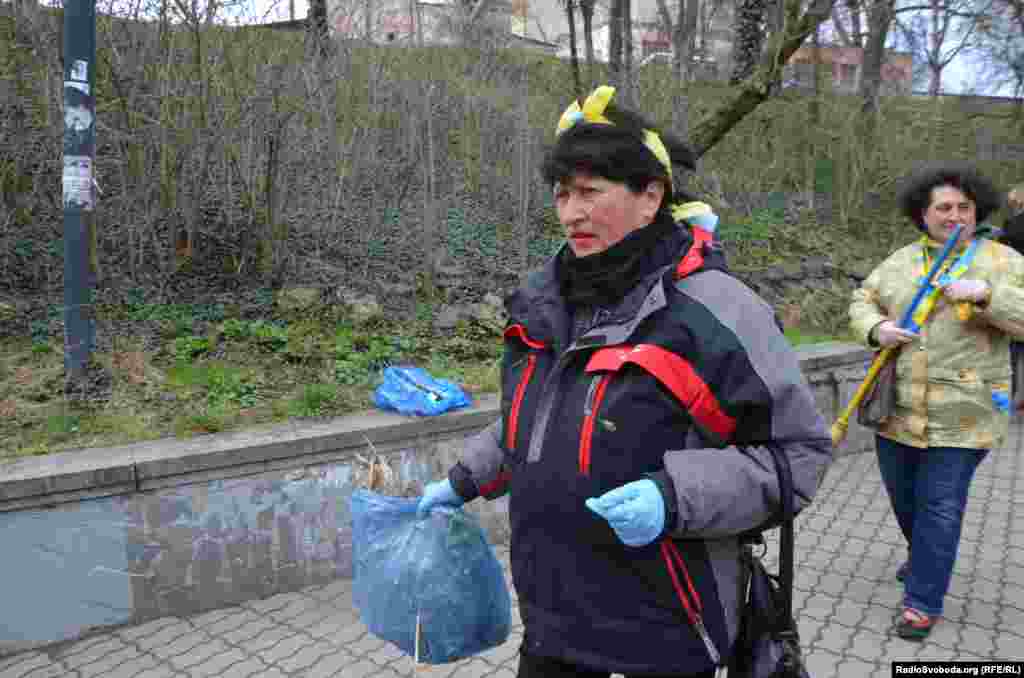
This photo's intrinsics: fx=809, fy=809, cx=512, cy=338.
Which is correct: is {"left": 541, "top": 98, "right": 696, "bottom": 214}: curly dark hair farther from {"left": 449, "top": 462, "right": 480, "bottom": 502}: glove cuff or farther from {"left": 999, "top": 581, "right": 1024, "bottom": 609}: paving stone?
{"left": 999, "top": 581, "right": 1024, "bottom": 609}: paving stone

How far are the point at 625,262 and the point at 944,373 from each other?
2059 mm

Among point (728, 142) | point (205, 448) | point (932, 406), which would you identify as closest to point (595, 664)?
point (932, 406)

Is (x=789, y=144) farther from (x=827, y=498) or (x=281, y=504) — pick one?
Answer: (x=281, y=504)

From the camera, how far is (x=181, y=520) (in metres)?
3.51

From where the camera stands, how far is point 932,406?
3.23m

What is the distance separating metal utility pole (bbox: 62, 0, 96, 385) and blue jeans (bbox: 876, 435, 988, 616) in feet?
12.9

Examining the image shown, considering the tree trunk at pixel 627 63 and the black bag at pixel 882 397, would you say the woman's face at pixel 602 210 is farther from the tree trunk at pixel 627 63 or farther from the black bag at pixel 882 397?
the tree trunk at pixel 627 63

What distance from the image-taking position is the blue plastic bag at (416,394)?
423 cm

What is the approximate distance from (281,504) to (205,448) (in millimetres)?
427

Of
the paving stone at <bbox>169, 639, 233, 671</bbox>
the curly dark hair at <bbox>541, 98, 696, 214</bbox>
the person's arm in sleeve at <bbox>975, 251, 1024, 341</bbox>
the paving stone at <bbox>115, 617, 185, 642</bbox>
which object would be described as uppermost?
the curly dark hair at <bbox>541, 98, 696, 214</bbox>

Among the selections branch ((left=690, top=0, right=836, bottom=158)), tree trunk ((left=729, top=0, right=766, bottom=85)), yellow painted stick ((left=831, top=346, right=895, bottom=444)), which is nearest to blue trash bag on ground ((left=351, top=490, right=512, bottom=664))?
yellow painted stick ((left=831, top=346, right=895, bottom=444))

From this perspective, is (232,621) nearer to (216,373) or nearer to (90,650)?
(90,650)

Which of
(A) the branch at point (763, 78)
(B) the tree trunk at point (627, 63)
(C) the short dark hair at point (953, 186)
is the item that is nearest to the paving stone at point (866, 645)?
(C) the short dark hair at point (953, 186)

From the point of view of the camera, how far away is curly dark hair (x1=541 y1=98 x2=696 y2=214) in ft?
6.07
